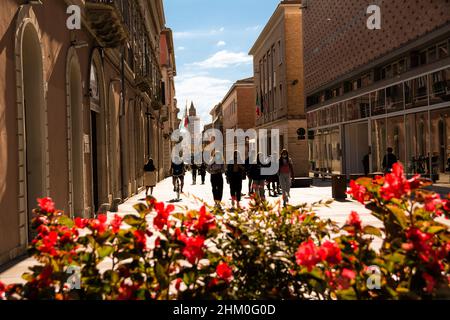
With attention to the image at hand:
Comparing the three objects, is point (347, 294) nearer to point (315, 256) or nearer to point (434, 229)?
point (315, 256)

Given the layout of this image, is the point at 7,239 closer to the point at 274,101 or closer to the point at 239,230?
the point at 239,230

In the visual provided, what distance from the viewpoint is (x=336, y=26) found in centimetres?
3316

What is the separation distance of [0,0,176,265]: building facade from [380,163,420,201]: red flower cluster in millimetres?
6266

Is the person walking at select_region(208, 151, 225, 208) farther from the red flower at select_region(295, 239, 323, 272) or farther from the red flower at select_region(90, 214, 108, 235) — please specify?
the red flower at select_region(295, 239, 323, 272)

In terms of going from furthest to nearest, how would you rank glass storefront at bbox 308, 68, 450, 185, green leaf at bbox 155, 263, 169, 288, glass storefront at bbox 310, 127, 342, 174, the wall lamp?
glass storefront at bbox 310, 127, 342, 174 < glass storefront at bbox 308, 68, 450, 185 < the wall lamp < green leaf at bbox 155, 263, 169, 288

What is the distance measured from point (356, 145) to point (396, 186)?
99.0 feet

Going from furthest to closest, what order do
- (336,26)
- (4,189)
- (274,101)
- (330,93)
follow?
(274,101), (330,93), (336,26), (4,189)

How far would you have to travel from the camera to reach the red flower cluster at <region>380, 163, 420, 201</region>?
311 cm

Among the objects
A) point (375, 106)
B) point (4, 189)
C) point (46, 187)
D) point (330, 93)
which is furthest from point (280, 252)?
point (330, 93)

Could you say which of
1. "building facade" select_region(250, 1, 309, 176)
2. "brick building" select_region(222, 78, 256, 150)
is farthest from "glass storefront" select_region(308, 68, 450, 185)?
"brick building" select_region(222, 78, 256, 150)

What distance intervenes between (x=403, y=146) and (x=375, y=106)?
3916mm

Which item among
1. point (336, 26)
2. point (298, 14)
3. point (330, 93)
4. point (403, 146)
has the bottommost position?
point (403, 146)

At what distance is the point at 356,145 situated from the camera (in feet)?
107

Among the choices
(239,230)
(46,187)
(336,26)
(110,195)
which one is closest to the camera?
(239,230)
